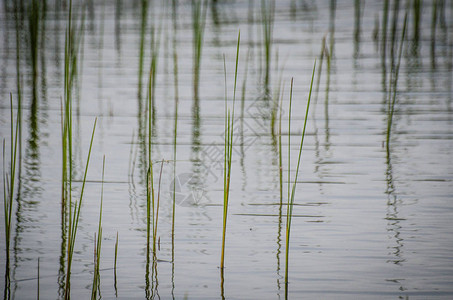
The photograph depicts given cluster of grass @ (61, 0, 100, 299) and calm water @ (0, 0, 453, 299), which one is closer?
cluster of grass @ (61, 0, 100, 299)

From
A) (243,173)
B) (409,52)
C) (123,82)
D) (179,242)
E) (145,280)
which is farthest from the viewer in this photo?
(409,52)

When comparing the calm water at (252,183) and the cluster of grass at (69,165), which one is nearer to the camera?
the cluster of grass at (69,165)

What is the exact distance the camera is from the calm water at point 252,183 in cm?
241

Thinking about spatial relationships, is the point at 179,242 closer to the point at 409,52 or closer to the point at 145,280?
the point at 145,280

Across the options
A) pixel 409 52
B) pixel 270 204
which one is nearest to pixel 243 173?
pixel 270 204

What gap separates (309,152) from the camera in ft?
13.1

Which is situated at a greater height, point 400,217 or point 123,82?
point 123,82

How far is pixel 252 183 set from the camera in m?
3.44

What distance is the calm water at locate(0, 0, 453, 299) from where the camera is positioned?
2412 millimetres

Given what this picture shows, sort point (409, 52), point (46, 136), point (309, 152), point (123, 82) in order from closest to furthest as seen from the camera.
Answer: point (309, 152)
point (46, 136)
point (123, 82)
point (409, 52)

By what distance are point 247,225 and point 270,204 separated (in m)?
0.27

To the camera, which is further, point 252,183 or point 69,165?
point 252,183

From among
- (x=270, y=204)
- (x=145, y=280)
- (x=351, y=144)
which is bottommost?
(x=145, y=280)

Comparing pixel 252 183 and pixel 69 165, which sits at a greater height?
pixel 69 165
